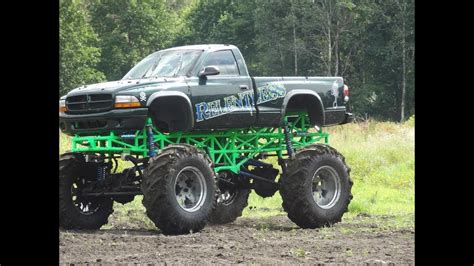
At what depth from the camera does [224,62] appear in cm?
1504

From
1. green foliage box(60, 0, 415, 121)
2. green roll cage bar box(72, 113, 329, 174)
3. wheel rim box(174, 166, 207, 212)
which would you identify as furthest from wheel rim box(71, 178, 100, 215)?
green foliage box(60, 0, 415, 121)

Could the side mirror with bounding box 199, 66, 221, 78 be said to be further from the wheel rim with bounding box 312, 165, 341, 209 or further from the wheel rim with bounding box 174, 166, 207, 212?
the wheel rim with bounding box 312, 165, 341, 209

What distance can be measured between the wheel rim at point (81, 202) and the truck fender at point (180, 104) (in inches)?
61.4

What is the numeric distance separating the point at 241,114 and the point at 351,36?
→ 47092 millimetres

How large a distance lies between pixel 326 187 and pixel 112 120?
3.59 m

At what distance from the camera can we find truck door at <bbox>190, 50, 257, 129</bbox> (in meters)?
14.2

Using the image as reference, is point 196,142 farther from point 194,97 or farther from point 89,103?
point 89,103

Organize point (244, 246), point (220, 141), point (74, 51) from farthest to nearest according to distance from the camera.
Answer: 1. point (74, 51)
2. point (220, 141)
3. point (244, 246)

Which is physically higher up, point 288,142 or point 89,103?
point 89,103

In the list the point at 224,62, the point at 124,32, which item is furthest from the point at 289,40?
the point at 224,62

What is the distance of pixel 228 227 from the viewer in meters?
15.5

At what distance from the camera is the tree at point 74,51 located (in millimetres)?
54938
